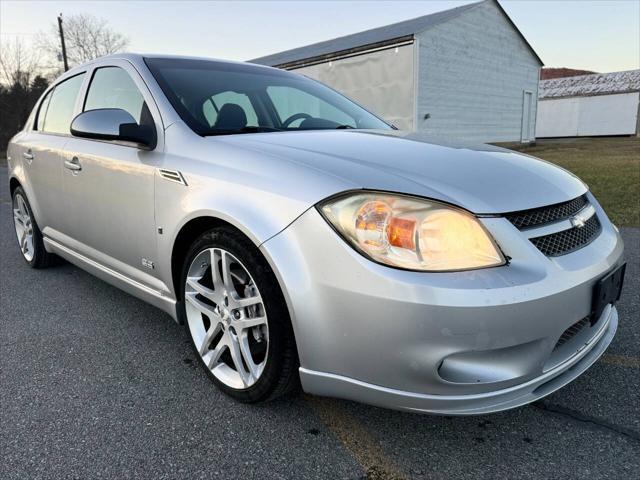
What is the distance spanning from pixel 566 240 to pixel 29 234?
165 inches

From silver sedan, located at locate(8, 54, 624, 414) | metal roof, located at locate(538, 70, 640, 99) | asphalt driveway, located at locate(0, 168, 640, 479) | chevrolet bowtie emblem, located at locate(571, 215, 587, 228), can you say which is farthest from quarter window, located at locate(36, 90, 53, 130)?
metal roof, located at locate(538, 70, 640, 99)

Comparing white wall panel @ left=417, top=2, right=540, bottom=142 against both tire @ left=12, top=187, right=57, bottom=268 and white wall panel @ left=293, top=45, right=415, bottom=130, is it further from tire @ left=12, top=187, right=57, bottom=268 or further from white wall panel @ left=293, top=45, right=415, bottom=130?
tire @ left=12, top=187, right=57, bottom=268

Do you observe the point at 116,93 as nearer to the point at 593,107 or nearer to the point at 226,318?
the point at 226,318

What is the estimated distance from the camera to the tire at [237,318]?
183cm

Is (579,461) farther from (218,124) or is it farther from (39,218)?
(39,218)

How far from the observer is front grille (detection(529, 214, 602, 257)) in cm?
169

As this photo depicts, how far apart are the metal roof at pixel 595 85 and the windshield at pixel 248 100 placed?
37.1 metres

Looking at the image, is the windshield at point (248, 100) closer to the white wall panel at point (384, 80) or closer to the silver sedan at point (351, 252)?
the silver sedan at point (351, 252)

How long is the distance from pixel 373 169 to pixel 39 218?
3085mm

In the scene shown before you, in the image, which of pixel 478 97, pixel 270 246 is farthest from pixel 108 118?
pixel 478 97

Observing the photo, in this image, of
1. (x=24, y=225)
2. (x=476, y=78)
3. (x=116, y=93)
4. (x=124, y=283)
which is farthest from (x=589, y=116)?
(x=124, y=283)

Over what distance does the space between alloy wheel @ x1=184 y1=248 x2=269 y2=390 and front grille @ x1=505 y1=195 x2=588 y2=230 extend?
0.96 meters

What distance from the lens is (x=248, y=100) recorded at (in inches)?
111

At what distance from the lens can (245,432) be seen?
1.94 meters
